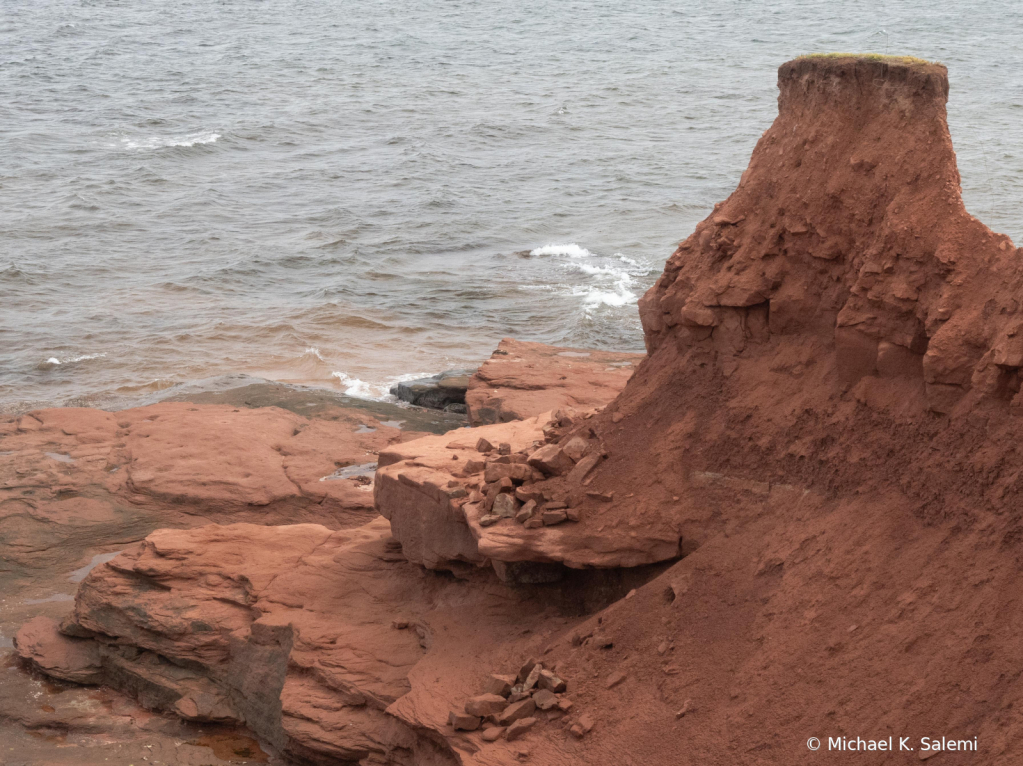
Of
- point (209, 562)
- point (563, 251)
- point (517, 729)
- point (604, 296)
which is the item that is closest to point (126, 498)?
point (209, 562)

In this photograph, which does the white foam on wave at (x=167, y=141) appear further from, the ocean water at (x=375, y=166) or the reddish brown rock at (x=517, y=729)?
the reddish brown rock at (x=517, y=729)

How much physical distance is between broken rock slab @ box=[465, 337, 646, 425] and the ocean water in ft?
7.55

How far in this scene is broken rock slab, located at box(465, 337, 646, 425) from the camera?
9.98 metres

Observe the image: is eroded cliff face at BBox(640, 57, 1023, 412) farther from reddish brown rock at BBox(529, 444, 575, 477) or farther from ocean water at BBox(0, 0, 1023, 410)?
ocean water at BBox(0, 0, 1023, 410)

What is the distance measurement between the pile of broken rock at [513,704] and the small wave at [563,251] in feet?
48.1

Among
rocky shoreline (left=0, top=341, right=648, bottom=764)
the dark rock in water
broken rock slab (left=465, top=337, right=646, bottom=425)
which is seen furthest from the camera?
the dark rock in water

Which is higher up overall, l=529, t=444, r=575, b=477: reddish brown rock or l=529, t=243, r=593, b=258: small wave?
l=529, t=444, r=575, b=477: reddish brown rock

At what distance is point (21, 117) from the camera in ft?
98.8

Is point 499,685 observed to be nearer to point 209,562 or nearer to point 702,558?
point 702,558

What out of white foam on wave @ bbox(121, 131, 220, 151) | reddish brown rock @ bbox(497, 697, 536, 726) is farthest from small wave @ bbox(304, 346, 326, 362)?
white foam on wave @ bbox(121, 131, 220, 151)

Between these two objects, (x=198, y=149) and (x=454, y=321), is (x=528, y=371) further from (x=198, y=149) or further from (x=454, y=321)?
(x=198, y=149)

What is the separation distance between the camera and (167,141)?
2808cm

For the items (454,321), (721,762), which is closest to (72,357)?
(454,321)

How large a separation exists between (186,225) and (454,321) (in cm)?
885
